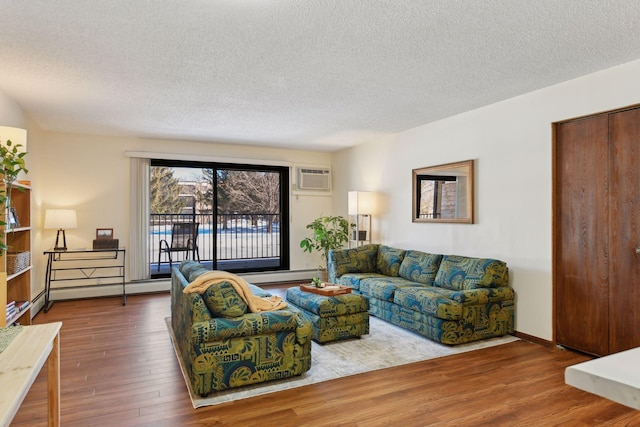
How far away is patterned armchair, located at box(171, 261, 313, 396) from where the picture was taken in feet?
8.63

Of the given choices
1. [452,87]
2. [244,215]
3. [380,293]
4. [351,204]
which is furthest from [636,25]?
[244,215]

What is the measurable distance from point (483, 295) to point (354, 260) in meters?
1.96

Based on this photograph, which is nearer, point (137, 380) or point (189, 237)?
point (137, 380)

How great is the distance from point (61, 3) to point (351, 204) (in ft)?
15.2

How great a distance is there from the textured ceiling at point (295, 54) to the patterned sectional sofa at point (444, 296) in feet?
5.89

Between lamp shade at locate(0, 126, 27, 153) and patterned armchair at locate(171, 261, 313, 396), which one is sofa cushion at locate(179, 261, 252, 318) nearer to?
patterned armchair at locate(171, 261, 313, 396)

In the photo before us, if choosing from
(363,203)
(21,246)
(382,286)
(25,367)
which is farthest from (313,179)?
(25,367)

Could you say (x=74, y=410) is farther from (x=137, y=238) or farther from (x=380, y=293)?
(x=137, y=238)

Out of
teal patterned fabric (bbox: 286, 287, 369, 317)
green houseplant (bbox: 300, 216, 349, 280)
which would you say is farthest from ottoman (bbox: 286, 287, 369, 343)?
green houseplant (bbox: 300, 216, 349, 280)

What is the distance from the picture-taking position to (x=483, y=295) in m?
3.78

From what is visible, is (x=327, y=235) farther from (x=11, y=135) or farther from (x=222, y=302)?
(x=11, y=135)

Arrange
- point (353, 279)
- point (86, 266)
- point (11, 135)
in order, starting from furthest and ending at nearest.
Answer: point (86, 266) → point (353, 279) → point (11, 135)

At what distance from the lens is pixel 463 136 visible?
4.66 meters

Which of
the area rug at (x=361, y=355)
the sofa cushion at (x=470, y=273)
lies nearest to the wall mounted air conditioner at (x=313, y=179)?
the sofa cushion at (x=470, y=273)
